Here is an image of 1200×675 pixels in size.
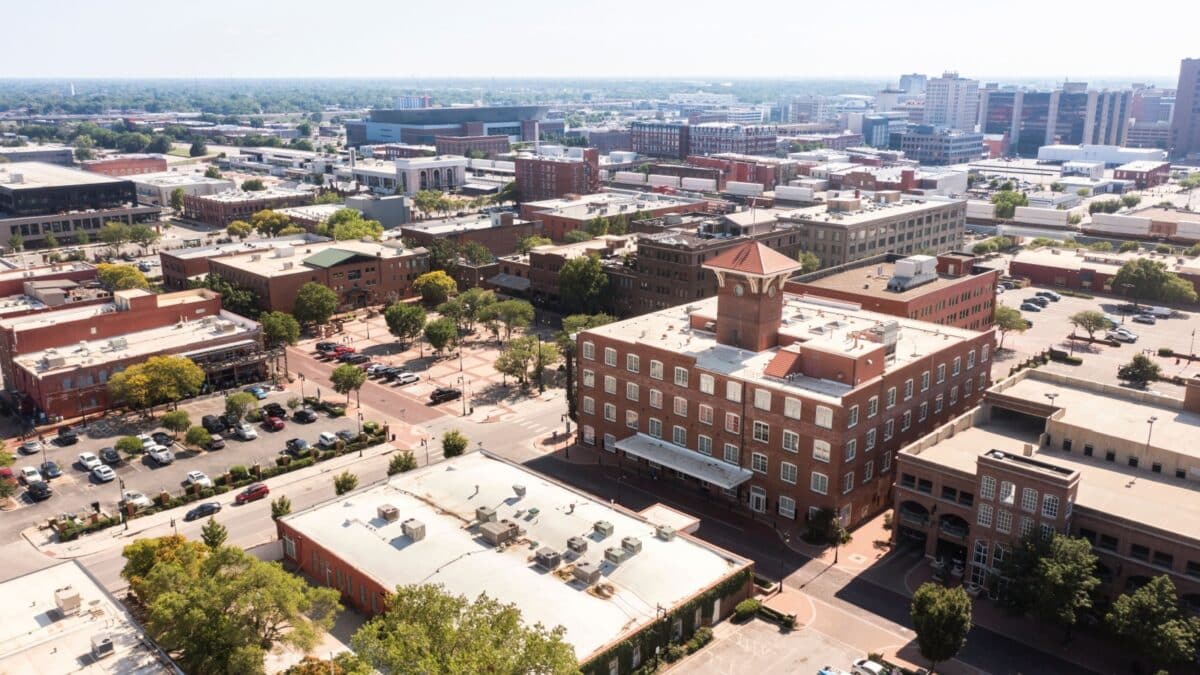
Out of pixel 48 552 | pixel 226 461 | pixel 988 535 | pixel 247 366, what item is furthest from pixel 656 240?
pixel 48 552

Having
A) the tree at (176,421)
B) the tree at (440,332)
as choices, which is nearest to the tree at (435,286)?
the tree at (440,332)

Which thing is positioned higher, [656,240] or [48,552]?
[656,240]

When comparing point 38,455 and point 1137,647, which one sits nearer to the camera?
point 1137,647

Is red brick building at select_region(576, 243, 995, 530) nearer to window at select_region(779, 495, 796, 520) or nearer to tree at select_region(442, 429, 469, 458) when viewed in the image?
window at select_region(779, 495, 796, 520)

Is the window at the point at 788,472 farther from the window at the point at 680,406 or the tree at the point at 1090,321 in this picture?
the tree at the point at 1090,321

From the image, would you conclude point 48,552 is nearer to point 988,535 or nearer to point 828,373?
point 828,373

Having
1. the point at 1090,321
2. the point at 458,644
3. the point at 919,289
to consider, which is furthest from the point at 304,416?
the point at 1090,321

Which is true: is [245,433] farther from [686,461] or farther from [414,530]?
[686,461]
